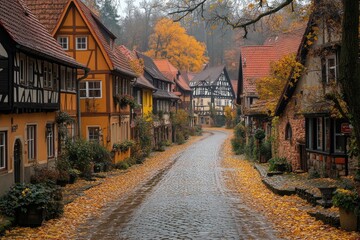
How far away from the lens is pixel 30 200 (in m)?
13.3

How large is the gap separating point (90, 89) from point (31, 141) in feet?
37.8

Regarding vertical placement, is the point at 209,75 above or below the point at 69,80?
above

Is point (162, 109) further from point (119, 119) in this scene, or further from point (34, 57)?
point (34, 57)

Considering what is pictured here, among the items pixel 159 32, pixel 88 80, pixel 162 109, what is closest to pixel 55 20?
pixel 88 80

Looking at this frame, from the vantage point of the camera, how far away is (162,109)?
5431 centimetres

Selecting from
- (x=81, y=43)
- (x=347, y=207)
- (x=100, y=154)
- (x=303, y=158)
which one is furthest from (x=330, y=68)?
(x=81, y=43)

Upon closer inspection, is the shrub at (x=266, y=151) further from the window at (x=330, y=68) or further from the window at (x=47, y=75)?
the window at (x=47, y=75)

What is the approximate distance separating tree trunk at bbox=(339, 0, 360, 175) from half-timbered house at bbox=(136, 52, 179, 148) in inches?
1490

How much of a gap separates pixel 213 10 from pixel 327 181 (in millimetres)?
8892

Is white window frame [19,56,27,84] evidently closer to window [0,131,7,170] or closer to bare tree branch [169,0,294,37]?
window [0,131,7,170]

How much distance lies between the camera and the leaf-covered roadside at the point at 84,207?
12.4m

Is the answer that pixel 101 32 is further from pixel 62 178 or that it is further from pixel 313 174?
pixel 313 174

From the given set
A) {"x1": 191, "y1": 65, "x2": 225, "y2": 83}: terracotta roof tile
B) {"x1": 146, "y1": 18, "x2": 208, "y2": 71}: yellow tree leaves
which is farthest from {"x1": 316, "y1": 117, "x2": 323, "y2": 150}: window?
{"x1": 191, "y1": 65, "x2": 225, "y2": 83}: terracotta roof tile

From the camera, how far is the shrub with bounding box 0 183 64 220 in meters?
13.3
